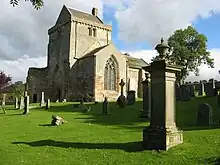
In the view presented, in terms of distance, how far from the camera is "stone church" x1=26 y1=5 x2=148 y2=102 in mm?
45000

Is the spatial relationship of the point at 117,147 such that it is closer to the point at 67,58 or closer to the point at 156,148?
the point at 156,148

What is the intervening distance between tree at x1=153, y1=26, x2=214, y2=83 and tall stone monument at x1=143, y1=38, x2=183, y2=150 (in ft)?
144

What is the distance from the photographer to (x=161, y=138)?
966 cm

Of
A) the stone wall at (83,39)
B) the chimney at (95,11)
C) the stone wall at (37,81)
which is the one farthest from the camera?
the chimney at (95,11)

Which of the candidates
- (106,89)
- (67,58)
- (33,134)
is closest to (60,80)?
(67,58)

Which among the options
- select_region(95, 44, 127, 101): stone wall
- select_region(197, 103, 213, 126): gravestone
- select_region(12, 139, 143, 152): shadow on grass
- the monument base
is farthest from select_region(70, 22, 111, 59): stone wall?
the monument base

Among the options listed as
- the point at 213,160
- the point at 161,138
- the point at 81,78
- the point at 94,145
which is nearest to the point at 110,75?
→ the point at 81,78

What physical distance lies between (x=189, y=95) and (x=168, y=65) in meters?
17.8

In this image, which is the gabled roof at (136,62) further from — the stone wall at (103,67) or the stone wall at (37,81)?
the stone wall at (37,81)

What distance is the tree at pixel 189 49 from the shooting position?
5332cm

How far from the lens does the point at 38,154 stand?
9.71 metres

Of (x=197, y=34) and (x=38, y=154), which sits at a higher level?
(x=197, y=34)

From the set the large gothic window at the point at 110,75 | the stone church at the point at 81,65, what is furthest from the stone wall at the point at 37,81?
the large gothic window at the point at 110,75

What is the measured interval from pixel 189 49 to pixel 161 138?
155ft
